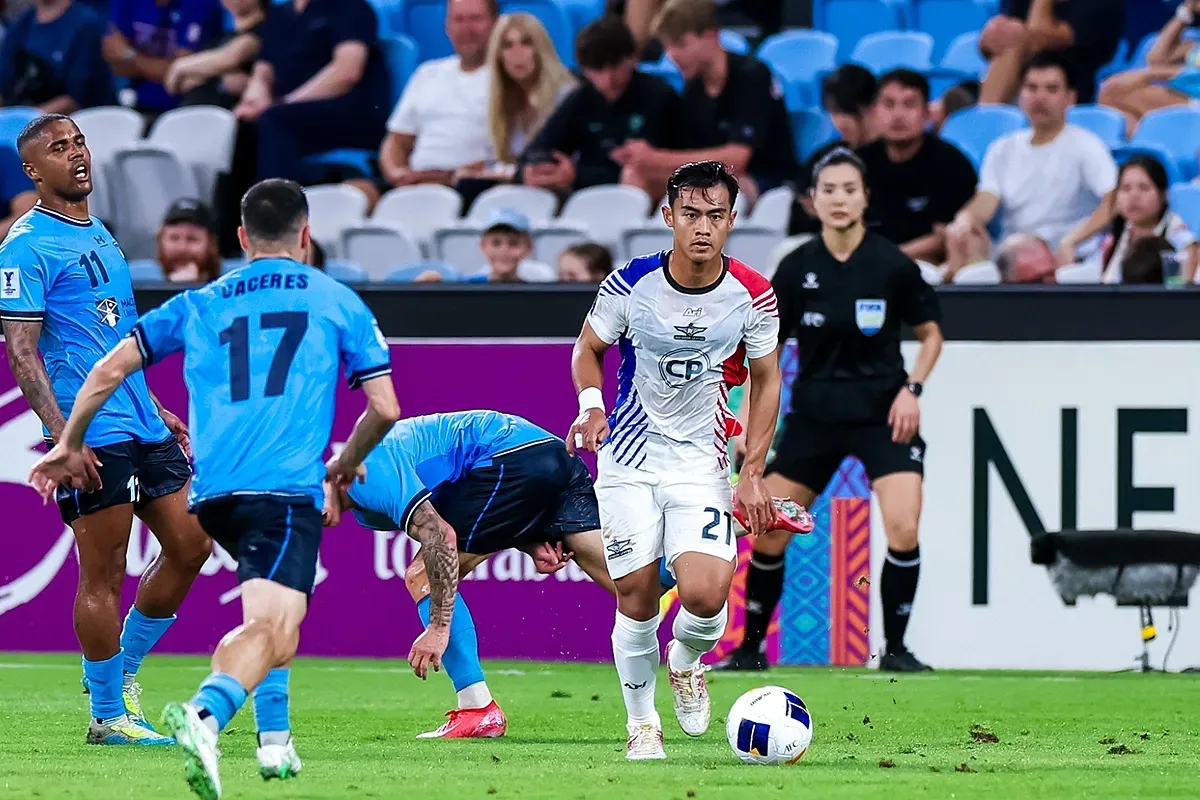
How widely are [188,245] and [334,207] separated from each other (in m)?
1.52

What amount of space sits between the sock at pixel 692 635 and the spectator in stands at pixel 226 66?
8.06 metres

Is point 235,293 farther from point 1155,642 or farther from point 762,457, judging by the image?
point 1155,642

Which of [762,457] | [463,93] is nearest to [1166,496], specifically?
[762,457]

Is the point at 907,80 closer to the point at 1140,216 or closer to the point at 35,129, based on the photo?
the point at 1140,216

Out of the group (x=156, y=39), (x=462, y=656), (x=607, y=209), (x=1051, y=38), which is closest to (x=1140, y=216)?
(x=1051, y=38)

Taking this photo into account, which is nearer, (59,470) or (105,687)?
(59,470)

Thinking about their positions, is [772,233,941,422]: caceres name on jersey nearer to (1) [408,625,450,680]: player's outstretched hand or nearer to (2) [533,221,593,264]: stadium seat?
(2) [533,221,593,264]: stadium seat

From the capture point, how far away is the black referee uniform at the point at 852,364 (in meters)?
9.76

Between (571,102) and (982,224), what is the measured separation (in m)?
2.78

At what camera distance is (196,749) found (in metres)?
5.02

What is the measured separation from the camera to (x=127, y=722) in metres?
7.25

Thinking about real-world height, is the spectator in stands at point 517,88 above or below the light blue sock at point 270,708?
above

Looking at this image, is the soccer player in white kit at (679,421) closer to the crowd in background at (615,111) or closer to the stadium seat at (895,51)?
the crowd in background at (615,111)

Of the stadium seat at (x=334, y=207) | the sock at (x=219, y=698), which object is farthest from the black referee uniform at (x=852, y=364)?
the sock at (x=219, y=698)
